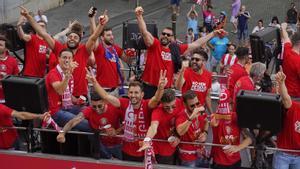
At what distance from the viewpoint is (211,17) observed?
20562mm

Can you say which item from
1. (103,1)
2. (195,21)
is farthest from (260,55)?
(103,1)

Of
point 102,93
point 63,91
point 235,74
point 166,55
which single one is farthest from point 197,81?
point 63,91

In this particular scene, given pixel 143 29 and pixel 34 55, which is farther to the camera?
pixel 34 55

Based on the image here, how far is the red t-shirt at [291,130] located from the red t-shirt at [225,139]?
0.56m

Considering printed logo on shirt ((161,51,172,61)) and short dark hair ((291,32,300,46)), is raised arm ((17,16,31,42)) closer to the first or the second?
printed logo on shirt ((161,51,172,61))

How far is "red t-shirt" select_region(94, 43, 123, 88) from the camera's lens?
9.73 metres

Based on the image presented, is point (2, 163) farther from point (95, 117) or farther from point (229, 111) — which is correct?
point (229, 111)

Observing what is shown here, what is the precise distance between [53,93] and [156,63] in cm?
177

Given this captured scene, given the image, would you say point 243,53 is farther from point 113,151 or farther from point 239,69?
point 113,151

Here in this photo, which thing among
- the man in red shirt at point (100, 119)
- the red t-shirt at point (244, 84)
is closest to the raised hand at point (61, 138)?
the man in red shirt at point (100, 119)

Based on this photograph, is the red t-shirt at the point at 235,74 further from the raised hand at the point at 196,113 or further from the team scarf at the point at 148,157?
the team scarf at the point at 148,157

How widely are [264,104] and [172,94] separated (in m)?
1.16

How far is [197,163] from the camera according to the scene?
8.04 m

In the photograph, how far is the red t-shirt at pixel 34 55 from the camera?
9859 millimetres
